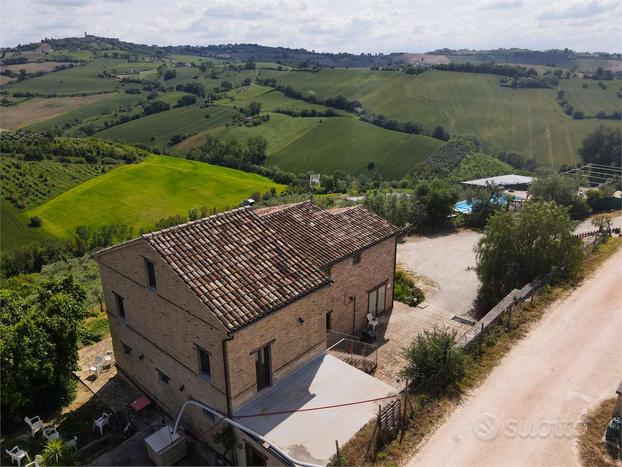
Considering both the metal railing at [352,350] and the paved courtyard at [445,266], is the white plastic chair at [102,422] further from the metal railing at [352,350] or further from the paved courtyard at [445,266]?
the paved courtyard at [445,266]

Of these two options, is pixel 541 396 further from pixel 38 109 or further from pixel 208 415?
pixel 38 109

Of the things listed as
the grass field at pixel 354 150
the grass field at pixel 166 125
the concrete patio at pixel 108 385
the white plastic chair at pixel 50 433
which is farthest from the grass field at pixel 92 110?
the white plastic chair at pixel 50 433

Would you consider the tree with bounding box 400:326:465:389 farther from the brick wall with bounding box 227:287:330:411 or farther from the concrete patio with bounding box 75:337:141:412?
the concrete patio with bounding box 75:337:141:412

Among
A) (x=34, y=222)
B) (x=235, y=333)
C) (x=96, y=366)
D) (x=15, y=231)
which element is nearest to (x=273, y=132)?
(x=34, y=222)

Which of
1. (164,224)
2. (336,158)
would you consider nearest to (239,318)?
(164,224)

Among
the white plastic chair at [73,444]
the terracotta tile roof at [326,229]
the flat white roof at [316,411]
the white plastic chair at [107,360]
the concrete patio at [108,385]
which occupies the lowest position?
the concrete patio at [108,385]

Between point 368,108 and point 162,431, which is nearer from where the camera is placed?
point 162,431

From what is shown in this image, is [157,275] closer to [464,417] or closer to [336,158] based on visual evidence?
[464,417]
